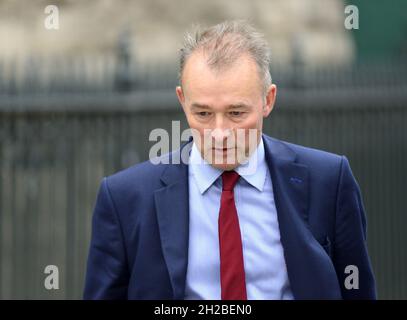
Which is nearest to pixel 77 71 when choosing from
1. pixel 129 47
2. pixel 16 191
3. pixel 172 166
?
pixel 129 47

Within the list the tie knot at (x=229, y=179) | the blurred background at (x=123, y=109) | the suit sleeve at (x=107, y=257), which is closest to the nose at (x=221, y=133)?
the tie knot at (x=229, y=179)

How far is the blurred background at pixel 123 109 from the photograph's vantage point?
7238mm

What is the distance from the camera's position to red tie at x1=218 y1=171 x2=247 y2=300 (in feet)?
11.0

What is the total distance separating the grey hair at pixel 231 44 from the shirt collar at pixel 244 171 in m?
0.21

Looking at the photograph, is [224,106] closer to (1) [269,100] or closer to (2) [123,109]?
Result: (1) [269,100]

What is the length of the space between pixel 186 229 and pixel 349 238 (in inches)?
20.3

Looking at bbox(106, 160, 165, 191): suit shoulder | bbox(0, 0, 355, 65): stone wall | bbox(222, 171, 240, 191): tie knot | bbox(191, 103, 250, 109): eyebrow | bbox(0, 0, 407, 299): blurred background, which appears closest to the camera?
bbox(191, 103, 250, 109): eyebrow

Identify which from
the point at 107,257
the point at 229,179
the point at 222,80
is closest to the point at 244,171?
the point at 229,179

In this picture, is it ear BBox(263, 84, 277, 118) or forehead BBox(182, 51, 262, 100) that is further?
ear BBox(263, 84, 277, 118)

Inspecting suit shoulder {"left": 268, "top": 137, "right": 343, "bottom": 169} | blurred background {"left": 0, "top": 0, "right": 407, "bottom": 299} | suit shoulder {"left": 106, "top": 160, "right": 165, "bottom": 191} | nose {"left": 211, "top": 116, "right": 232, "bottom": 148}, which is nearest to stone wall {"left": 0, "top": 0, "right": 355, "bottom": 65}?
blurred background {"left": 0, "top": 0, "right": 407, "bottom": 299}

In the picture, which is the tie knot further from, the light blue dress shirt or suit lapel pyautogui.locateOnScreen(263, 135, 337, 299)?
suit lapel pyautogui.locateOnScreen(263, 135, 337, 299)

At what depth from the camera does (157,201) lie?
138 inches

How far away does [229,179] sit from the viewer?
11.4ft
